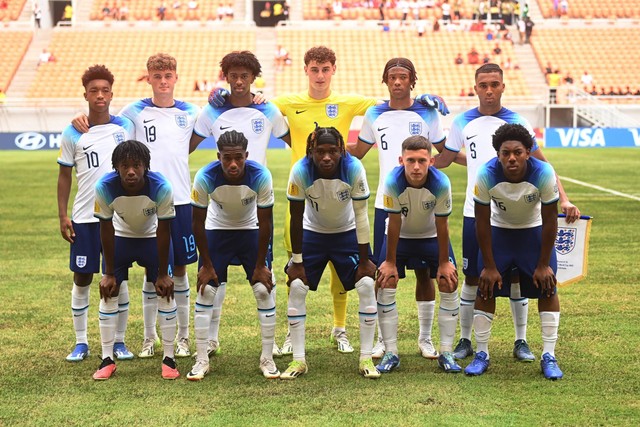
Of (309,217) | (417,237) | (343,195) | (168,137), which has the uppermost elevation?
(168,137)

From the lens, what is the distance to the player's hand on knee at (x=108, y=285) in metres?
6.45

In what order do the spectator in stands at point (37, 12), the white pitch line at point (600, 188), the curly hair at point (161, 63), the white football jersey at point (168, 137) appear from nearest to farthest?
the curly hair at point (161, 63), the white football jersey at point (168, 137), the white pitch line at point (600, 188), the spectator in stands at point (37, 12)

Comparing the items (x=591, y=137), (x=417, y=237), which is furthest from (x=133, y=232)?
(x=591, y=137)

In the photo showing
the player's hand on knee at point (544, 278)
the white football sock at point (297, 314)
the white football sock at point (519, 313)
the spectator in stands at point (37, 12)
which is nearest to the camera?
the player's hand on knee at point (544, 278)

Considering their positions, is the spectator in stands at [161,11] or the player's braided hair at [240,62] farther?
the spectator in stands at [161,11]

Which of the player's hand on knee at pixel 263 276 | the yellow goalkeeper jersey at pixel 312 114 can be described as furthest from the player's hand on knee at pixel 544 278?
the yellow goalkeeper jersey at pixel 312 114

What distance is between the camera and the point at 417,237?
22.1 ft

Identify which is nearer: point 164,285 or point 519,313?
point 164,285

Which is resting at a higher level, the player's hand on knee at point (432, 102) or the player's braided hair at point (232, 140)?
the player's hand on knee at point (432, 102)

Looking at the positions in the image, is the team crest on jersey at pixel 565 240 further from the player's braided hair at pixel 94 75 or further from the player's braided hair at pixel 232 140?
the player's braided hair at pixel 94 75

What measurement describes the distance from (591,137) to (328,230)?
30494mm

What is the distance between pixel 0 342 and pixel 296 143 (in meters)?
2.96

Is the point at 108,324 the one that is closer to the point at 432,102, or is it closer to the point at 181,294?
the point at 181,294

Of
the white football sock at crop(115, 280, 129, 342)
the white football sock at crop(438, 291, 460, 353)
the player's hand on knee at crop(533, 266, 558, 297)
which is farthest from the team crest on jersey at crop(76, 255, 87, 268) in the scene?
the player's hand on knee at crop(533, 266, 558, 297)
